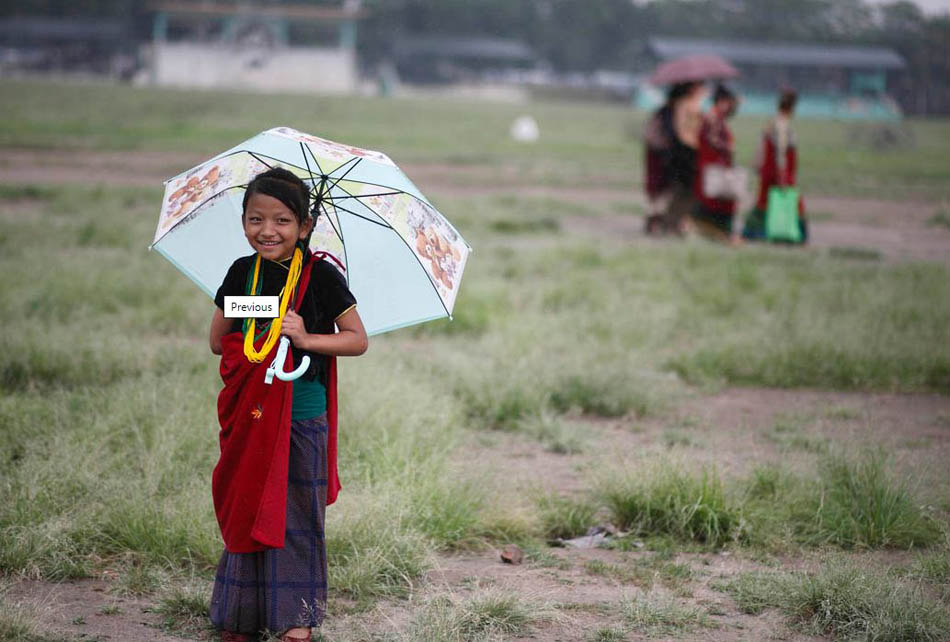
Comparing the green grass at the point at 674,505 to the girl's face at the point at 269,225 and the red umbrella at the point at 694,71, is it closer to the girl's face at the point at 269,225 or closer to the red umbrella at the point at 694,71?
the girl's face at the point at 269,225

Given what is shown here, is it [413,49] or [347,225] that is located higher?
[413,49]

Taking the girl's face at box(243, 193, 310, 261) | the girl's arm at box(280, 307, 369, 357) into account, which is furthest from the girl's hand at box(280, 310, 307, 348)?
the girl's face at box(243, 193, 310, 261)

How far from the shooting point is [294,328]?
306cm

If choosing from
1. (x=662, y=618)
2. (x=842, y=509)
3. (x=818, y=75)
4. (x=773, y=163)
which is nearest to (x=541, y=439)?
(x=842, y=509)

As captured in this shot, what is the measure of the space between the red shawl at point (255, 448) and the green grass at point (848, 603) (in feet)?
5.06

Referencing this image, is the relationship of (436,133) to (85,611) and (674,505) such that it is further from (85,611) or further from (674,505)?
(85,611)

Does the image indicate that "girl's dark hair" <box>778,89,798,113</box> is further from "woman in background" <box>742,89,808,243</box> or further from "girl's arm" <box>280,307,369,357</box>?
"girl's arm" <box>280,307,369,357</box>

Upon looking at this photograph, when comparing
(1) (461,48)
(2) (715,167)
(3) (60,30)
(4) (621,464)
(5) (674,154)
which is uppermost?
(3) (60,30)

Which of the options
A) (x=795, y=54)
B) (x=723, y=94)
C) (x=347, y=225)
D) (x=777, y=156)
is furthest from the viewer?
(x=795, y=54)

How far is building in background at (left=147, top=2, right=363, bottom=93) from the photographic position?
6209cm

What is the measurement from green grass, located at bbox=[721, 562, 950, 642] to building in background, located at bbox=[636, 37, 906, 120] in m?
57.5

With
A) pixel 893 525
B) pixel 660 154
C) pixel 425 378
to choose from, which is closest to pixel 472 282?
pixel 425 378

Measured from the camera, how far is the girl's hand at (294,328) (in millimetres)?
3051

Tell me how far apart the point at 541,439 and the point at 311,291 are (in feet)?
8.76
